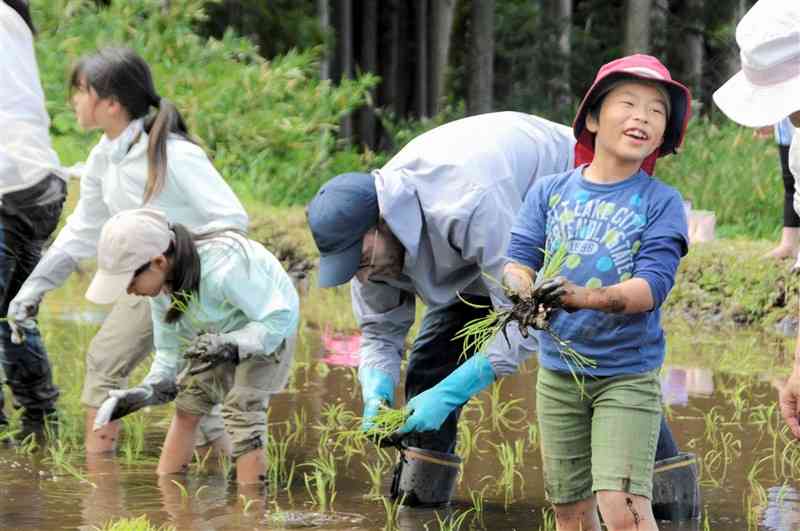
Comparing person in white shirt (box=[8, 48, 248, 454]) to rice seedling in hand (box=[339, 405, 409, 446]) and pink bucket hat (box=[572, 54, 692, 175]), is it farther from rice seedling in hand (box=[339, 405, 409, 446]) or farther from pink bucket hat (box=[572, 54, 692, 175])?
pink bucket hat (box=[572, 54, 692, 175])

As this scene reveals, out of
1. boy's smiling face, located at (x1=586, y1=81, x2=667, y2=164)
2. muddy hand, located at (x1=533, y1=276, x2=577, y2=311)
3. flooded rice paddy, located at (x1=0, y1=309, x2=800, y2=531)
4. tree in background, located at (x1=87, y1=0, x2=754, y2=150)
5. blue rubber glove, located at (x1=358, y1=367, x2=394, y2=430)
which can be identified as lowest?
flooded rice paddy, located at (x1=0, y1=309, x2=800, y2=531)

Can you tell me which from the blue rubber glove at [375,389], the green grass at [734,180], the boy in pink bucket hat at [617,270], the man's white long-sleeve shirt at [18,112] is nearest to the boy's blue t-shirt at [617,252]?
the boy in pink bucket hat at [617,270]

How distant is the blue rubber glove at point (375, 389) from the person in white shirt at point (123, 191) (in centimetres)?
85

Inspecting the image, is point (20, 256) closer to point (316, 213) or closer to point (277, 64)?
point (316, 213)

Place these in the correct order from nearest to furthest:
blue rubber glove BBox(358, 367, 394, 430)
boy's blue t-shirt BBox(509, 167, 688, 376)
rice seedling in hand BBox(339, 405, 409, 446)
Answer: boy's blue t-shirt BBox(509, 167, 688, 376) < rice seedling in hand BBox(339, 405, 409, 446) < blue rubber glove BBox(358, 367, 394, 430)

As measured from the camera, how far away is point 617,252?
11.8ft

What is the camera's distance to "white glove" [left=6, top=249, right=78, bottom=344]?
544cm

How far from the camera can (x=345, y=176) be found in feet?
14.2

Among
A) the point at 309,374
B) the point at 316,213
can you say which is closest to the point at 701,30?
the point at 309,374

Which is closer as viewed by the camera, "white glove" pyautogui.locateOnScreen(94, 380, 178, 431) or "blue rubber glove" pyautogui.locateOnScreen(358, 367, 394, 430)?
"blue rubber glove" pyautogui.locateOnScreen(358, 367, 394, 430)

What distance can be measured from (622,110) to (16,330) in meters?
2.78

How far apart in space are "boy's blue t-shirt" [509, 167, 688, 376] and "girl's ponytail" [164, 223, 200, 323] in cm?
154

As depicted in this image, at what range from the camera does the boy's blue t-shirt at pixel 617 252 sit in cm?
356

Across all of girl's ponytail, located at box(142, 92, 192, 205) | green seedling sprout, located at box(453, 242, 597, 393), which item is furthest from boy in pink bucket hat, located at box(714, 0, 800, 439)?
girl's ponytail, located at box(142, 92, 192, 205)
